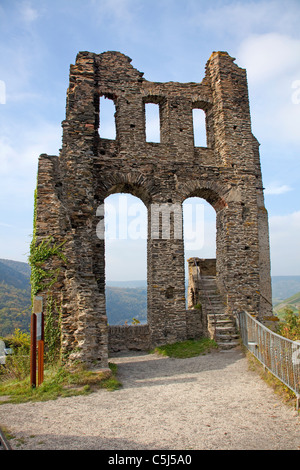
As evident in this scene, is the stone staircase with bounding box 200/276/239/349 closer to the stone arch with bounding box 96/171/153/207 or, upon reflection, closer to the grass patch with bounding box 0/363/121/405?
the stone arch with bounding box 96/171/153/207

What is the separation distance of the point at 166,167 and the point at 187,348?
243 inches

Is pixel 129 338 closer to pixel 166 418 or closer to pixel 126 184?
pixel 126 184

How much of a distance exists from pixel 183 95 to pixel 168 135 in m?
1.83

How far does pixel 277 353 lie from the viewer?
6457 mm

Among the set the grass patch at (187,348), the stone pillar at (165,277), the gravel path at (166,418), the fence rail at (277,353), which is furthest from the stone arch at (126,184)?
the gravel path at (166,418)

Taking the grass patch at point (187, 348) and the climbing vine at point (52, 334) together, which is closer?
the climbing vine at point (52, 334)

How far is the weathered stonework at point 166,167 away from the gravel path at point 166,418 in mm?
4219

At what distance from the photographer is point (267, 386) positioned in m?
6.83

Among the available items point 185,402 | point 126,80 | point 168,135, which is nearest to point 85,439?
point 185,402

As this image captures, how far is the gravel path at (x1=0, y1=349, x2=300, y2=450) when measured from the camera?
4414 mm

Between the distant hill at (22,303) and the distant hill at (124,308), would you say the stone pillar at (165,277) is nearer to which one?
the distant hill at (22,303)

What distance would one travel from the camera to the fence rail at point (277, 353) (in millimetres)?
5613

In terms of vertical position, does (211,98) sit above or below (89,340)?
above
